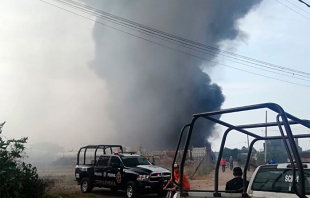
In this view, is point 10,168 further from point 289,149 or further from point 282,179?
point 289,149

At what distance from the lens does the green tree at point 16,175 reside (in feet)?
35.9

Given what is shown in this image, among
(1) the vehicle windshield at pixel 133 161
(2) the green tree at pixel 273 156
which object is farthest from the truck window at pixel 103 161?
(2) the green tree at pixel 273 156

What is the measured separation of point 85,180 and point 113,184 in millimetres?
2277

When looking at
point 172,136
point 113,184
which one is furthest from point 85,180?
point 172,136

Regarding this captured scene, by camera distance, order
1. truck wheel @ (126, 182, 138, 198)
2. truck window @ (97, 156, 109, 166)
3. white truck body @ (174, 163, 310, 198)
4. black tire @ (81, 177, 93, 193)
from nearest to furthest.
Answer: white truck body @ (174, 163, 310, 198) → truck wheel @ (126, 182, 138, 198) → truck window @ (97, 156, 109, 166) → black tire @ (81, 177, 93, 193)

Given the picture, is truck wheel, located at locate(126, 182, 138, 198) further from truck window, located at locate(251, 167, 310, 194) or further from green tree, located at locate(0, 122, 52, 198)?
truck window, located at locate(251, 167, 310, 194)

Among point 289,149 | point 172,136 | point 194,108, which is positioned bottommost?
point 289,149

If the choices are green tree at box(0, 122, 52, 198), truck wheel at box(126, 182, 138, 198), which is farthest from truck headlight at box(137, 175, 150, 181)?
green tree at box(0, 122, 52, 198)

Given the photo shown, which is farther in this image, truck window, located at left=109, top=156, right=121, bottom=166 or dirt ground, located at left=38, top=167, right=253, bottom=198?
dirt ground, located at left=38, top=167, right=253, bottom=198

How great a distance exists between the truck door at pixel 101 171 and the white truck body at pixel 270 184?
10890 millimetres

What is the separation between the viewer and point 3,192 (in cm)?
1092

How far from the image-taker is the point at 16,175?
11.3 meters

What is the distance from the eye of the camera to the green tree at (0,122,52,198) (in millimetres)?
10945

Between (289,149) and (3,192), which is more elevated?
(289,149)
